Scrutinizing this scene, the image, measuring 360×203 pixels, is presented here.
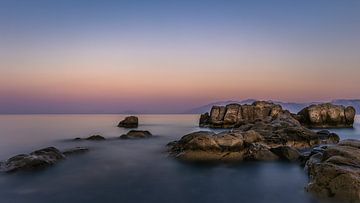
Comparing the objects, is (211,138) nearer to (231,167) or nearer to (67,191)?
(231,167)

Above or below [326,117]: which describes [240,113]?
above

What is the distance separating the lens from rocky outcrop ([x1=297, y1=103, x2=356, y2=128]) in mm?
77938

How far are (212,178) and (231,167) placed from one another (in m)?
4.27

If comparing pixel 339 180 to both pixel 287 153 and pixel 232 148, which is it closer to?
pixel 287 153

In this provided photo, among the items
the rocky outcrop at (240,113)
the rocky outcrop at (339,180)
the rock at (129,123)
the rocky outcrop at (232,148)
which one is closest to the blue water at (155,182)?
the rocky outcrop at (339,180)

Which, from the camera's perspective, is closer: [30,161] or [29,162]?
[29,162]

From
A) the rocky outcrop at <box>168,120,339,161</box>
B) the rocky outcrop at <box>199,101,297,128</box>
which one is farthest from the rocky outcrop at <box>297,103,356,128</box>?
the rocky outcrop at <box>168,120,339,161</box>

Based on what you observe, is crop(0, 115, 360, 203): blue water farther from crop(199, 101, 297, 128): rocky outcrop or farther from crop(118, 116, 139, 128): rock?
crop(118, 116, 139, 128): rock

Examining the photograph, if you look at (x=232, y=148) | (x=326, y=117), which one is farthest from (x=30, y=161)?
(x=326, y=117)

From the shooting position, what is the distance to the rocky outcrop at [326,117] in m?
77.9

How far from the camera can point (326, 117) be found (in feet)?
259

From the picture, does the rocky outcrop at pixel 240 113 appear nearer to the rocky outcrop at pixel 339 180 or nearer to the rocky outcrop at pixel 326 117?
the rocky outcrop at pixel 326 117

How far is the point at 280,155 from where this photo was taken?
29.1 meters

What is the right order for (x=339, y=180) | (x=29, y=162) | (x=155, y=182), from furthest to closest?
(x=29, y=162), (x=155, y=182), (x=339, y=180)
